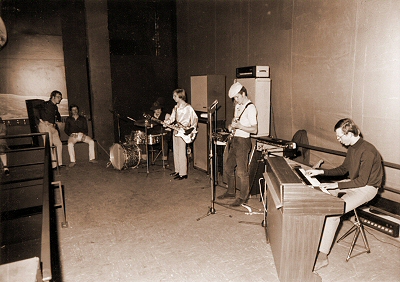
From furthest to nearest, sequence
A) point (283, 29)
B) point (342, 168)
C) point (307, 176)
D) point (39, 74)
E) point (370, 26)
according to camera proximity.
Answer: point (39, 74) < point (283, 29) < point (370, 26) < point (342, 168) < point (307, 176)

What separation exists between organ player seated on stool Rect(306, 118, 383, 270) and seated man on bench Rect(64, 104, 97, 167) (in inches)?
235

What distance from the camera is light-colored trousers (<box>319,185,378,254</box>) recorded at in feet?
9.70

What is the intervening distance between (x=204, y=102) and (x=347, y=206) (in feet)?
12.9

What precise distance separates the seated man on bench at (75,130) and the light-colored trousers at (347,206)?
6.12 metres

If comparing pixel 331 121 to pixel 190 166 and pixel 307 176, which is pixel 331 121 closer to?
pixel 307 176

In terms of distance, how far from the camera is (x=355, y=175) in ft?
10.6

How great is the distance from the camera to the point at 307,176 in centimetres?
314

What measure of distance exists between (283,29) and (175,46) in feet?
15.1

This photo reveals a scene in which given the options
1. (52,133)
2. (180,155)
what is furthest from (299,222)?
(52,133)

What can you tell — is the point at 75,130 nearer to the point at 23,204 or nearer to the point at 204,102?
the point at 23,204

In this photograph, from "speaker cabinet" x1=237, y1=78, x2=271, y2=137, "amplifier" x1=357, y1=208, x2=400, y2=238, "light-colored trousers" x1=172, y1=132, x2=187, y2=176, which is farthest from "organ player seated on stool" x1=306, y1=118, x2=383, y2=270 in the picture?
"light-colored trousers" x1=172, y1=132, x2=187, y2=176

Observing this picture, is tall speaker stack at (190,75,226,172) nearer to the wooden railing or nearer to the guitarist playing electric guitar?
the guitarist playing electric guitar

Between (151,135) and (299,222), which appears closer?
(299,222)

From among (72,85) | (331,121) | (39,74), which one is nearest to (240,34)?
(331,121)
